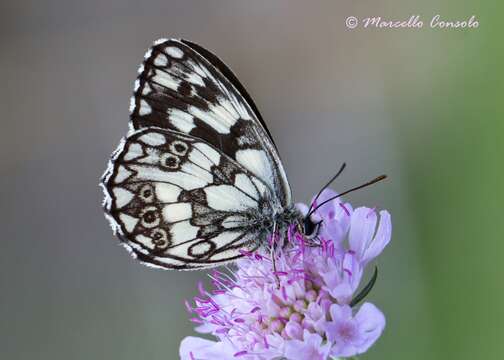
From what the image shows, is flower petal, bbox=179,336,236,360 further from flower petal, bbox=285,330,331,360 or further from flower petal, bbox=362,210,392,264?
flower petal, bbox=362,210,392,264

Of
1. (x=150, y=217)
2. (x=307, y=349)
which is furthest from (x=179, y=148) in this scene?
(x=307, y=349)

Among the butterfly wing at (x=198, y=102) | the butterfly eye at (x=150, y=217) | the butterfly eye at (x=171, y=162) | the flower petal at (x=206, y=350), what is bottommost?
the flower petal at (x=206, y=350)

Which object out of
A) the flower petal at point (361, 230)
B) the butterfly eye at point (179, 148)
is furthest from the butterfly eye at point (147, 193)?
the flower petal at point (361, 230)

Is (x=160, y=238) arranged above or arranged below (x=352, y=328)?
above

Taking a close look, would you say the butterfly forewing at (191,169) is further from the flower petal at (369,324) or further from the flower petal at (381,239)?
the flower petal at (369,324)

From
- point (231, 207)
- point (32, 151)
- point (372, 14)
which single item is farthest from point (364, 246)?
point (32, 151)

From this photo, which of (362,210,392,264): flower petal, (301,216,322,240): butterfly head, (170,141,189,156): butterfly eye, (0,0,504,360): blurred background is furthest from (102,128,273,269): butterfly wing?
(0,0,504,360): blurred background

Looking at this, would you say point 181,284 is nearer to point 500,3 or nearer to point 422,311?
point 422,311

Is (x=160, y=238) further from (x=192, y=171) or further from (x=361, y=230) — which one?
(x=361, y=230)
